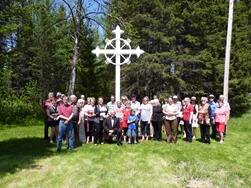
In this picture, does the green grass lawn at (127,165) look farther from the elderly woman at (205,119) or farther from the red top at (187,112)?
the red top at (187,112)

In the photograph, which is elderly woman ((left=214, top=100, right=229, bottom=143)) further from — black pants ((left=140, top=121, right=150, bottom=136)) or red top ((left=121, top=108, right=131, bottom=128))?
red top ((left=121, top=108, right=131, bottom=128))

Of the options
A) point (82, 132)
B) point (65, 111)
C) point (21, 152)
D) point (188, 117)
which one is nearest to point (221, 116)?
point (188, 117)

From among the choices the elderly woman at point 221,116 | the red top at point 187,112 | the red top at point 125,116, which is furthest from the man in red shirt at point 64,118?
the elderly woman at point 221,116

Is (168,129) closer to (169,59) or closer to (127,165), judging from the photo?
(127,165)

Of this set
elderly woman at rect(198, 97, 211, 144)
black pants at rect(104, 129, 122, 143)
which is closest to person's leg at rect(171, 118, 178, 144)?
elderly woman at rect(198, 97, 211, 144)

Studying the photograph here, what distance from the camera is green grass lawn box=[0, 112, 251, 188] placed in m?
5.81

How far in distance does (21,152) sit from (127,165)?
339 cm

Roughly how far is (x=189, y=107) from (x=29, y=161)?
17.8 feet

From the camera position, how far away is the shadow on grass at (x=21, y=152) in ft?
21.3

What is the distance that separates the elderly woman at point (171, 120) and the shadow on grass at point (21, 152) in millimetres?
3784

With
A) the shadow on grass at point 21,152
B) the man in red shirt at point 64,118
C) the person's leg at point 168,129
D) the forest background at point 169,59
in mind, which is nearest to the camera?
the shadow on grass at point 21,152

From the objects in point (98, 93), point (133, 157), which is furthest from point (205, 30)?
point (133, 157)

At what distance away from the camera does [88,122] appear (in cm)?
865

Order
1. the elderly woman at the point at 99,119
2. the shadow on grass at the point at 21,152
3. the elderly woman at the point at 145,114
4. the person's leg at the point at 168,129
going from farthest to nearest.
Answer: the elderly woman at the point at 145,114, the person's leg at the point at 168,129, the elderly woman at the point at 99,119, the shadow on grass at the point at 21,152
